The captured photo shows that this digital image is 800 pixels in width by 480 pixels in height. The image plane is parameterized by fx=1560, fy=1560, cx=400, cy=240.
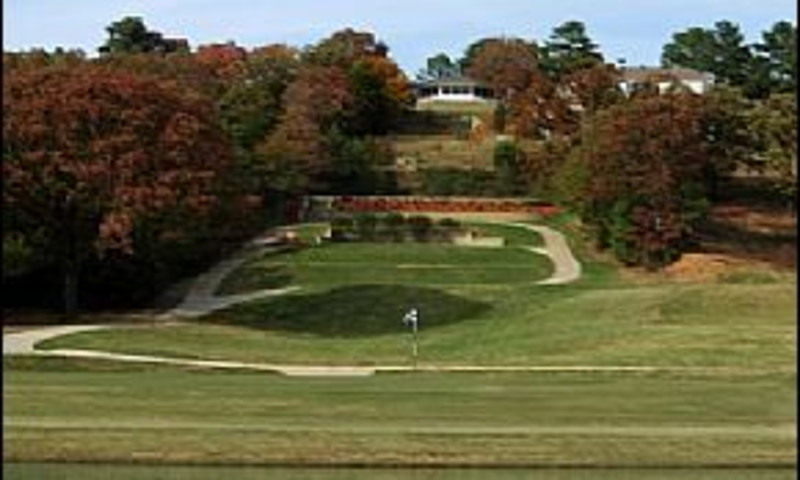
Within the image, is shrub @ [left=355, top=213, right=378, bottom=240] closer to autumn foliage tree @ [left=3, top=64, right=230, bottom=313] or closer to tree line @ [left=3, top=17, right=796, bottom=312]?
tree line @ [left=3, top=17, right=796, bottom=312]

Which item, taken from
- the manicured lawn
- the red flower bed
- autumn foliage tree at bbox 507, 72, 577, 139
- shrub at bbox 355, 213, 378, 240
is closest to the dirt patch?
the manicured lawn

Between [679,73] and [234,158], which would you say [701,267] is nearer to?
[234,158]

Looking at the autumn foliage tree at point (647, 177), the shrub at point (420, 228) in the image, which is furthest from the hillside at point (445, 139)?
the autumn foliage tree at point (647, 177)

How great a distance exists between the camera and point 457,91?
168 meters

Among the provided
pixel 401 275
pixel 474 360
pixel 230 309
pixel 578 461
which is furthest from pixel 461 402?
pixel 401 275

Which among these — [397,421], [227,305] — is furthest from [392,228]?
[397,421]

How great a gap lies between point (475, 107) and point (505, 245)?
7483cm

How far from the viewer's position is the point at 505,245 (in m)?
78.5

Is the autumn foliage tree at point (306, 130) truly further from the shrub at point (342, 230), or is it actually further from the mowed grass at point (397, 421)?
the mowed grass at point (397, 421)

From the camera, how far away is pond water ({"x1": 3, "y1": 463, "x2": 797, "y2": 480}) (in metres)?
13.1

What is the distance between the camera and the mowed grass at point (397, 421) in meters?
14.6

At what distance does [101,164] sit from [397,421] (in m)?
30.0

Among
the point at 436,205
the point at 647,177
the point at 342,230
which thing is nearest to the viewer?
the point at 647,177

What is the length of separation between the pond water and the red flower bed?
253 ft
